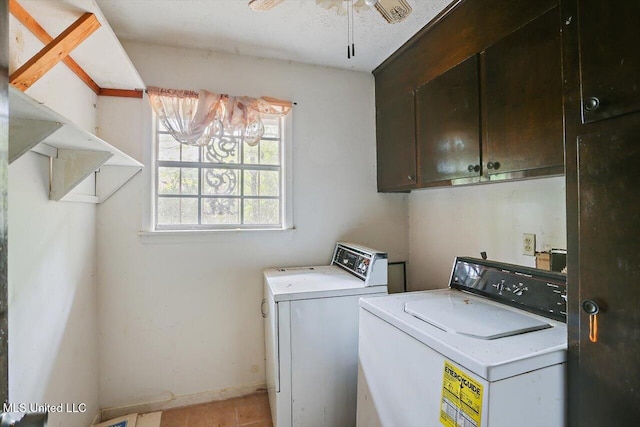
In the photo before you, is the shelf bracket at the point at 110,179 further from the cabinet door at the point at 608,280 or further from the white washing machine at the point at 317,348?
the cabinet door at the point at 608,280

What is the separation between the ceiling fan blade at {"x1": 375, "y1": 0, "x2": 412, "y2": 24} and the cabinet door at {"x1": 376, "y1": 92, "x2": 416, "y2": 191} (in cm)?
63

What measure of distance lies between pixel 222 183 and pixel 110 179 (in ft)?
2.29

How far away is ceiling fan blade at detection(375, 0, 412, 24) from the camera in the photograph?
4.26 feet

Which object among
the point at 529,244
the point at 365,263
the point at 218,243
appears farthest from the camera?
the point at 218,243

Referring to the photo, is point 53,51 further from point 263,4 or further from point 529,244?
point 529,244

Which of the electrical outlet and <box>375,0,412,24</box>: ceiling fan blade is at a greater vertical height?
<box>375,0,412,24</box>: ceiling fan blade

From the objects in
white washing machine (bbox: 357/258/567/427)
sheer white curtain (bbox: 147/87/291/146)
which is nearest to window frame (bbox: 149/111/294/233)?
sheer white curtain (bbox: 147/87/291/146)

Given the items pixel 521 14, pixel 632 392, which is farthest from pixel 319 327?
pixel 521 14

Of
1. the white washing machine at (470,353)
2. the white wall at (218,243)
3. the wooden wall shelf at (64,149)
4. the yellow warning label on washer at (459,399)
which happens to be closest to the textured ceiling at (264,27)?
the white wall at (218,243)

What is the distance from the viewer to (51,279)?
1398 millimetres

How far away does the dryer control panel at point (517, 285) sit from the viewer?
43.8 inches

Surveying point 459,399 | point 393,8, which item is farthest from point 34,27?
point 459,399

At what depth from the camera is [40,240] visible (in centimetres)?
131

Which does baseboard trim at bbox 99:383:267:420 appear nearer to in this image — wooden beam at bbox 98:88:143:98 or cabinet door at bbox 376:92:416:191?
cabinet door at bbox 376:92:416:191
